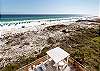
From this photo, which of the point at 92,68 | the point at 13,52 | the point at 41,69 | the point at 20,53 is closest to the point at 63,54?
the point at 41,69

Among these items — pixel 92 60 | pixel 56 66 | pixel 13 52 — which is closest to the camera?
pixel 56 66

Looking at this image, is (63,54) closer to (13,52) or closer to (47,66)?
(47,66)

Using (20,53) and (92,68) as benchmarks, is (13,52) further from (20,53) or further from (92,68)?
(92,68)

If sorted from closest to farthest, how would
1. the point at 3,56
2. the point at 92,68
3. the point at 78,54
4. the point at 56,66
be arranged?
the point at 56,66
the point at 92,68
the point at 78,54
the point at 3,56

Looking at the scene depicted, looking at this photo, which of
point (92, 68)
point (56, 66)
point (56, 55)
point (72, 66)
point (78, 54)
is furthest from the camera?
point (78, 54)

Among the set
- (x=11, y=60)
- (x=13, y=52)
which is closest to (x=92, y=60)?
(x=11, y=60)

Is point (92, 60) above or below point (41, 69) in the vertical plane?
below

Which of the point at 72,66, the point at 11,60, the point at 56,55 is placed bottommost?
the point at 11,60

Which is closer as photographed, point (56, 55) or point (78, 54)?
point (56, 55)

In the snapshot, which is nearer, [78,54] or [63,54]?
[63,54]

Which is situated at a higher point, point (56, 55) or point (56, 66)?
point (56, 55)
